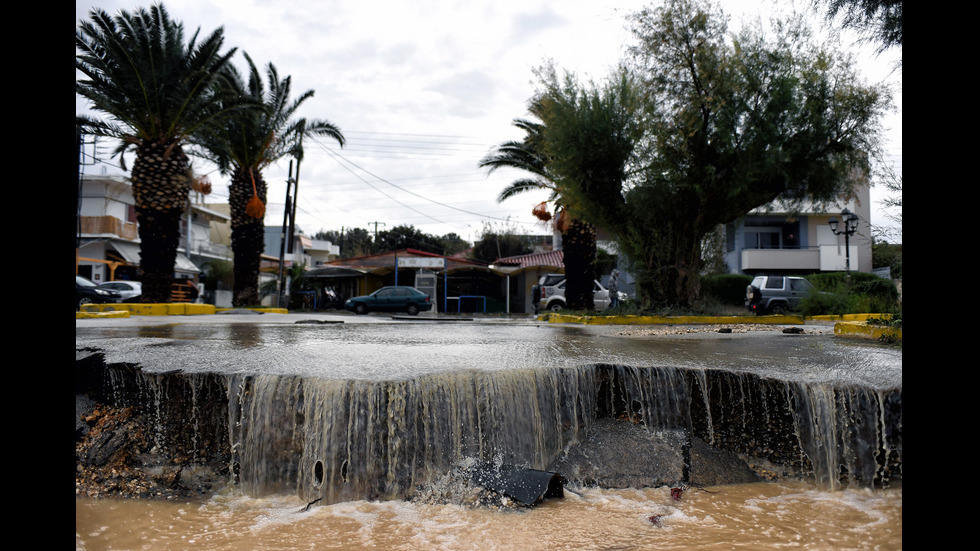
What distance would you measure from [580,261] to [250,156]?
12105 millimetres

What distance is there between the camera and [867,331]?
8.12 metres

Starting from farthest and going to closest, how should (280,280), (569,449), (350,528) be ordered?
(280,280)
(569,449)
(350,528)

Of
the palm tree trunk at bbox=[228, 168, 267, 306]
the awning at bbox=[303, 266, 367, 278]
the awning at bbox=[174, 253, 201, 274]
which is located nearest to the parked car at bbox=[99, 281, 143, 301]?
the palm tree trunk at bbox=[228, 168, 267, 306]

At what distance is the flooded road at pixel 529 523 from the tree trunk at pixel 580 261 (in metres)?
15.3

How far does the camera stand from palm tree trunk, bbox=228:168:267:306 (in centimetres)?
2102

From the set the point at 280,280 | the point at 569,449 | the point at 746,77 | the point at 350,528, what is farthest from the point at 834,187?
the point at 280,280

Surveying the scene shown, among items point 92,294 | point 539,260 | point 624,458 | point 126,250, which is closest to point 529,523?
point 624,458

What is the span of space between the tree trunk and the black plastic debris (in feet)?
50.6

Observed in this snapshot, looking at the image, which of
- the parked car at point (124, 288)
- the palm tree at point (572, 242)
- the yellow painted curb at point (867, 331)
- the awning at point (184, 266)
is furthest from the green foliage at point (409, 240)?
the yellow painted curb at point (867, 331)

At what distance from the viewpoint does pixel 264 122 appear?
20969 millimetres

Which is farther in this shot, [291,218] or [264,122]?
[291,218]

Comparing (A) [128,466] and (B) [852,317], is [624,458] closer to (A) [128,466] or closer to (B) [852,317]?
(A) [128,466]
